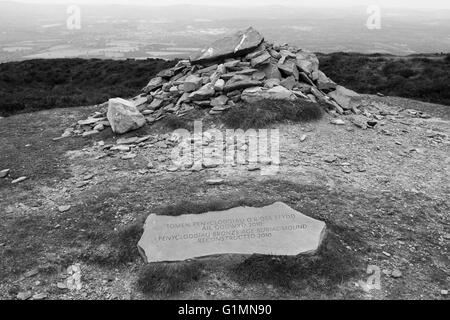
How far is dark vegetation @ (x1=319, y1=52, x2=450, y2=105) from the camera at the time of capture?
22.2 meters

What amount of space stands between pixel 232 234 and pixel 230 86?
8.37 metres

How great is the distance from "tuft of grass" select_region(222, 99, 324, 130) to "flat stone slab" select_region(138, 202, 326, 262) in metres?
5.45

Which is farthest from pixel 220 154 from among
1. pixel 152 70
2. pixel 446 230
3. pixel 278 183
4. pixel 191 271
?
pixel 152 70

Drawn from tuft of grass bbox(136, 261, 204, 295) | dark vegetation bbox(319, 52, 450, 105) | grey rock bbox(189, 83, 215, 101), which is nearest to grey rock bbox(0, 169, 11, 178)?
grey rock bbox(189, 83, 215, 101)

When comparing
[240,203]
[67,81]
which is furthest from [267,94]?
[67,81]

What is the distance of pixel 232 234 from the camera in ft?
26.4

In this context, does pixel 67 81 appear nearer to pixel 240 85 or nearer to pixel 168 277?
pixel 240 85

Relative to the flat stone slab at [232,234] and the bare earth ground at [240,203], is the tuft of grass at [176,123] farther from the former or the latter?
the flat stone slab at [232,234]

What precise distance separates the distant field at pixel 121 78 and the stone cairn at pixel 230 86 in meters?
6.50

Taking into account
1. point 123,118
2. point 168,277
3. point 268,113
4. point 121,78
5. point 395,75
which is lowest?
point 168,277

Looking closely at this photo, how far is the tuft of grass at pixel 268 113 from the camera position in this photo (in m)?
13.9

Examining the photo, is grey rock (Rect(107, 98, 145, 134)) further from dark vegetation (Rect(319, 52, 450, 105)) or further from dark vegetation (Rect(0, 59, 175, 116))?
dark vegetation (Rect(319, 52, 450, 105))

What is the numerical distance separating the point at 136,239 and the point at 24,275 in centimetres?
213

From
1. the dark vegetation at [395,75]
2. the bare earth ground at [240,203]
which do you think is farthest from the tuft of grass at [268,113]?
the dark vegetation at [395,75]
